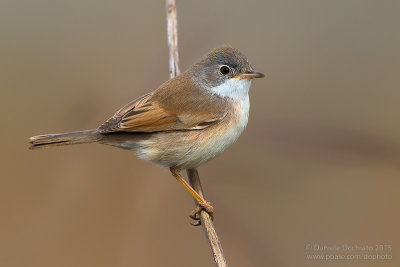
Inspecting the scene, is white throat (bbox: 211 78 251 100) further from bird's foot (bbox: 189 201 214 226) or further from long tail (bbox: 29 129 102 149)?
long tail (bbox: 29 129 102 149)

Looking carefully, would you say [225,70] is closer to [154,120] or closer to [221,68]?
[221,68]

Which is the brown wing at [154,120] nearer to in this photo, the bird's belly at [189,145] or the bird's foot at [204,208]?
the bird's belly at [189,145]

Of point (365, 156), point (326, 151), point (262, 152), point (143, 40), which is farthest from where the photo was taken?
point (143, 40)

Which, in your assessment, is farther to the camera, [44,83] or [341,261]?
[44,83]

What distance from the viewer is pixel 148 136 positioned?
12.6ft

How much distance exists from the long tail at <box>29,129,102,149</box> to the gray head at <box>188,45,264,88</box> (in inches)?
37.3

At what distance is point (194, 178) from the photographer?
13.1ft

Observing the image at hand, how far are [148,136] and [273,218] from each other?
4.02ft

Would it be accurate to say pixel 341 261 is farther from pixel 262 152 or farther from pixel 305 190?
pixel 262 152

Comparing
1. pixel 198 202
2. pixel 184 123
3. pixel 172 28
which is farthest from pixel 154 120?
pixel 172 28

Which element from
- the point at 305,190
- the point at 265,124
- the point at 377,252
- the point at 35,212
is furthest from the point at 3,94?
the point at 377,252

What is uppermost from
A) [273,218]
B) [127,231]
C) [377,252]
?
[127,231]

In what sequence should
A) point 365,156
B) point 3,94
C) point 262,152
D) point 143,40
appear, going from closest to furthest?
point 365,156
point 262,152
point 3,94
point 143,40

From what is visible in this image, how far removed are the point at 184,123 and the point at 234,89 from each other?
52 cm
